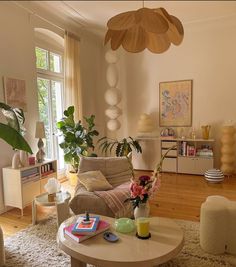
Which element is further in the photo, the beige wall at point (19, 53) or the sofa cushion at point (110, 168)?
the beige wall at point (19, 53)

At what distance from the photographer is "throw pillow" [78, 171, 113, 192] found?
250cm

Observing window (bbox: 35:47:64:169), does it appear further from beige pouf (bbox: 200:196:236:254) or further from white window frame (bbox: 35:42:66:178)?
beige pouf (bbox: 200:196:236:254)

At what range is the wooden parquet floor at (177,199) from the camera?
8.98ft

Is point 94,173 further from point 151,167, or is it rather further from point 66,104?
point 151,167

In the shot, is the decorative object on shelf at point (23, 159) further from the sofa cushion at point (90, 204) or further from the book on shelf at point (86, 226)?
the book on shelf at point (86, 226)

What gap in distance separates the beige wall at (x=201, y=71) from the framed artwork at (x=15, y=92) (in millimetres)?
2611

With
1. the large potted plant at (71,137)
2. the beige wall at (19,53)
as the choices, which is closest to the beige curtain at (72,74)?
the beige wall at (19,53)

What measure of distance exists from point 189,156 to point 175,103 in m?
1.14

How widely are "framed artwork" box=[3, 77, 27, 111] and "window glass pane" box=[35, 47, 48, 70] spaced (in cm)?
74

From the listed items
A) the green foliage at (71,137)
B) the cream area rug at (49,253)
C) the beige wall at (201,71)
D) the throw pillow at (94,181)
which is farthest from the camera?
the beige wall at (201,71)

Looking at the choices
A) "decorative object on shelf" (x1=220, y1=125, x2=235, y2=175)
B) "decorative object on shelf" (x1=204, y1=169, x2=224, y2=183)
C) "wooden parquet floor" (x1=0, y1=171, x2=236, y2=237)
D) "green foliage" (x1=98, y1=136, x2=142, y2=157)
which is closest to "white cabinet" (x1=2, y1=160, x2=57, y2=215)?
"wooden parquet floor" (x1=0, y1=171, x2=236, y2=237)

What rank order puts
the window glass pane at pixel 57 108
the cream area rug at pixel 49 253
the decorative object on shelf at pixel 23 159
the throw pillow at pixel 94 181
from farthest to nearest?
the window glass pane at pixel 57 108 < the decorative object on shelf at pixel 23 159 < the throw pillow at pixel 94 181 < the cream area rug at pixel 49 253

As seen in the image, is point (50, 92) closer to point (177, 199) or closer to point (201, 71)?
point (177, 199)

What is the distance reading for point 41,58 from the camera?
3957 millimetres
